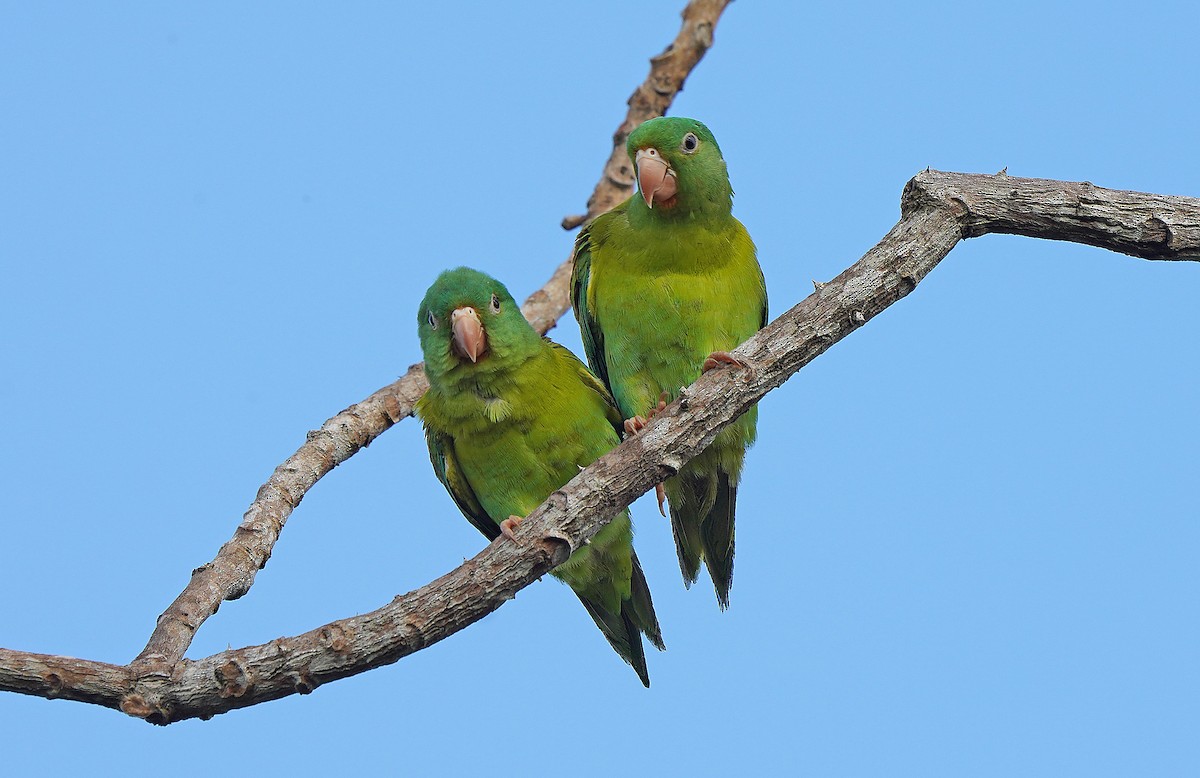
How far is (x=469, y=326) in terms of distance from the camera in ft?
18.9

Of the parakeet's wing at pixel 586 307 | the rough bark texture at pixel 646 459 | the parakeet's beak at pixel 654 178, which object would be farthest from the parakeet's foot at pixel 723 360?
the parakeet's wing at pixel 586 307

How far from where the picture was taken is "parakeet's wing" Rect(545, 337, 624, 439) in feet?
20.5

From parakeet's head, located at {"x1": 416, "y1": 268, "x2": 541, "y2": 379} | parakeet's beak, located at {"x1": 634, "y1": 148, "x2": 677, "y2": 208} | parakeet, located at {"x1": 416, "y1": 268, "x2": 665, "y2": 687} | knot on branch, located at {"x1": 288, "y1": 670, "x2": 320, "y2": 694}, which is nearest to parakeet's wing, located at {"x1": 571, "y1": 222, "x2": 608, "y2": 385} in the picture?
parakeet, located at {"x1": 416, "y1": 268, "x2": 665, "y2": 687}

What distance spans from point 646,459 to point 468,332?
1.43 meters

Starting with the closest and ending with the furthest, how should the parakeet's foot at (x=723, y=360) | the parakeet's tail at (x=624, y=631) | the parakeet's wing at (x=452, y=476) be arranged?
the parakeet's foot at (x=723, y=360) < the parakeet's wing at (x=452, y=476) < the parakeet's tail at (x=624, y=631)

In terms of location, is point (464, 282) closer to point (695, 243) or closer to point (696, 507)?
point (695, 243)

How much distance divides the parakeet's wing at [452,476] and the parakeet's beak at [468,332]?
62 centimetres

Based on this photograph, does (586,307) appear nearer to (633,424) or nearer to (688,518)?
(633,424)

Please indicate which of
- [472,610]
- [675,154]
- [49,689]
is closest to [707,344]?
[675,154]

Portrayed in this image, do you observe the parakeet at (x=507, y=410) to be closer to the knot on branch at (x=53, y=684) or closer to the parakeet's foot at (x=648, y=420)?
the parakeet's foot at (x=648, y=420)

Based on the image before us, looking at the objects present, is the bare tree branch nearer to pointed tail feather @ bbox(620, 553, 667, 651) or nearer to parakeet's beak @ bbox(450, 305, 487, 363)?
parakeet's beak @ bbox(450, 305, 487, 363)

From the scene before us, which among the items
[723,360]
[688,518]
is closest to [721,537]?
[688,518]

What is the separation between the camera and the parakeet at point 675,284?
5906 millimetres

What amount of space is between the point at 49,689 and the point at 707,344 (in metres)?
3.38
